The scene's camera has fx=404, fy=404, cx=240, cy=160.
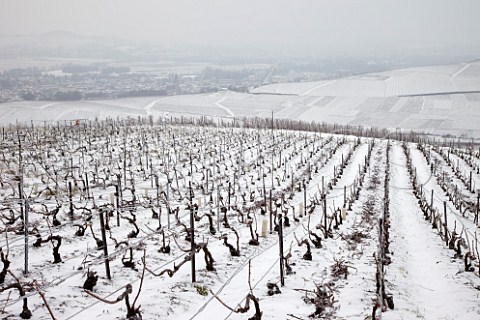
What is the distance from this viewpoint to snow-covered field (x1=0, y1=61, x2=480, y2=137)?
50.2 metres

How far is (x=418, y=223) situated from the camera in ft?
40.6

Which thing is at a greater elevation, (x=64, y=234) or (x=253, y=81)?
(x=253, y=81)

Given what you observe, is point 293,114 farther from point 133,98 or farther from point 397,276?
point 397,276

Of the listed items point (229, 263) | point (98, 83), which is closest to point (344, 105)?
point (98, 83)

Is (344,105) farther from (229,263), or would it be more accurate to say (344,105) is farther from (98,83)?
(229,263)

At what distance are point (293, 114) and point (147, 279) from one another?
53799mm

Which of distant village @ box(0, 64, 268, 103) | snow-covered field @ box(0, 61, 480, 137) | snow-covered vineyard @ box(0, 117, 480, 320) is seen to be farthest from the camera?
distant village @ box(0, 64, 268, 103)

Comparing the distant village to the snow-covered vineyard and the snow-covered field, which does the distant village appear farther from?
the snow-covered vineyard

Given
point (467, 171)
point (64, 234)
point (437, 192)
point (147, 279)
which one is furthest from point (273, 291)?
point (467, 171)

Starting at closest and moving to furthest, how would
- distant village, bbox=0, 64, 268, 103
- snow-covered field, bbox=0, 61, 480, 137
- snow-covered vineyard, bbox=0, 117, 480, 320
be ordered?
snow-covered vineyard, bbox=0, 117, 480, 320 < snow-covered field, bbox=0, 61, 480, 137 < distant village, bbox=0, 64, 268, 103


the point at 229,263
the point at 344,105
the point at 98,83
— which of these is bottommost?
the point at 229,263

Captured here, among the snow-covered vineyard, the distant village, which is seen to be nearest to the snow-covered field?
the distant village

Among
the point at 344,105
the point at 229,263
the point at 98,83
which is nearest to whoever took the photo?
the point at 229,263

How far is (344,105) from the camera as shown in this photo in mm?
63469
